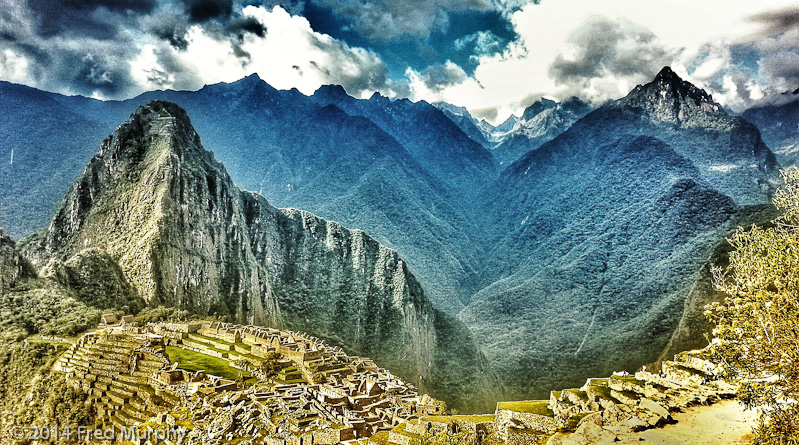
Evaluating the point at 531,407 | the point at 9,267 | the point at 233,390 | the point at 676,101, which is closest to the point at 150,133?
the point at 9,267

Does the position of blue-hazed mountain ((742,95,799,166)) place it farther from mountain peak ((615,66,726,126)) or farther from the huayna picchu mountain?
the huayna picchu mountain

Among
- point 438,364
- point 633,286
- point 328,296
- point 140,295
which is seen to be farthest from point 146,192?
point 633,286

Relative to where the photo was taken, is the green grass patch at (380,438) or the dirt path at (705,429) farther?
the green grass patch at (380,438)

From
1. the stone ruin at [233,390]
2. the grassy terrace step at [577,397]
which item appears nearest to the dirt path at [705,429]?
the grassy terrace step at [577,397]

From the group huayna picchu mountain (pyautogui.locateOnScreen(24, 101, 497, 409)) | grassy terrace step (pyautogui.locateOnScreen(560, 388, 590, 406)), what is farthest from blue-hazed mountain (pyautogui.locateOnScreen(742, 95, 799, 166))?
grassy terrace step (pyautogui.locateOnScreen(560, 388, 590, 406))

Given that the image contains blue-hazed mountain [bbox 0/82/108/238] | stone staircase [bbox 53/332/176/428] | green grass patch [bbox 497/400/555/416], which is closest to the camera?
green grass patch [bbox 497/400/555/416]

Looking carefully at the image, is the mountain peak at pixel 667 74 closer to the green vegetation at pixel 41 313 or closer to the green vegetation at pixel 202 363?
the green vegetation at pixel 202 363

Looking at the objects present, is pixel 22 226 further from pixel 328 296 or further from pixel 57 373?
pixel 57 373
